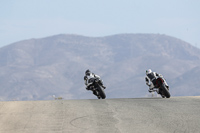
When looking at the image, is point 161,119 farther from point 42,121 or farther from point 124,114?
point 42,121

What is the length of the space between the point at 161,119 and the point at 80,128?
8.39ft

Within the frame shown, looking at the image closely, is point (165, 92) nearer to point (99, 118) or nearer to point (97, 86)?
point (97, 86)

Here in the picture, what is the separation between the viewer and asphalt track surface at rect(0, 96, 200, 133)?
1177 centimetres

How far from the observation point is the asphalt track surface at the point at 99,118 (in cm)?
1177

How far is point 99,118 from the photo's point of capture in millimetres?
13664

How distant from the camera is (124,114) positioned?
14641 mm

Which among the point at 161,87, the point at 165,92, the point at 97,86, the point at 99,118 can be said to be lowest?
the point at 99,118

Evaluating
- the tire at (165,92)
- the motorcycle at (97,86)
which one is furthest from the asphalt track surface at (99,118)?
the motorcycle at (97,86)

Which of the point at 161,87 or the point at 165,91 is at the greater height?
the point at 161,87

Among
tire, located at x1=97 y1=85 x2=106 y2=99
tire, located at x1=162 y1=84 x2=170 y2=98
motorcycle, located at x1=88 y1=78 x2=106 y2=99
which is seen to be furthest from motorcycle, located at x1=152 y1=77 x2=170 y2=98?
motorcycle, located at x1=88 y1=78 x2=106 y2=99

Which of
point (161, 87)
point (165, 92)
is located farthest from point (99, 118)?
point (161, 87)

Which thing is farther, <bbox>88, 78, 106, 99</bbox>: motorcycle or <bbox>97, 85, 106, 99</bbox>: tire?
<bbox>88, 78, 106, 99</bbox>: motorcycle

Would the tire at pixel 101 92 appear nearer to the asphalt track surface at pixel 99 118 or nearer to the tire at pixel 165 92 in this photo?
the tire at pixel 165 92

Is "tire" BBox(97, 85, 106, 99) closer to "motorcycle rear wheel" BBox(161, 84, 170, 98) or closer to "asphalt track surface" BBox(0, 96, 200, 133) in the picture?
"motorcycle rear wheel" BBox(161, 84, 170, 98)
